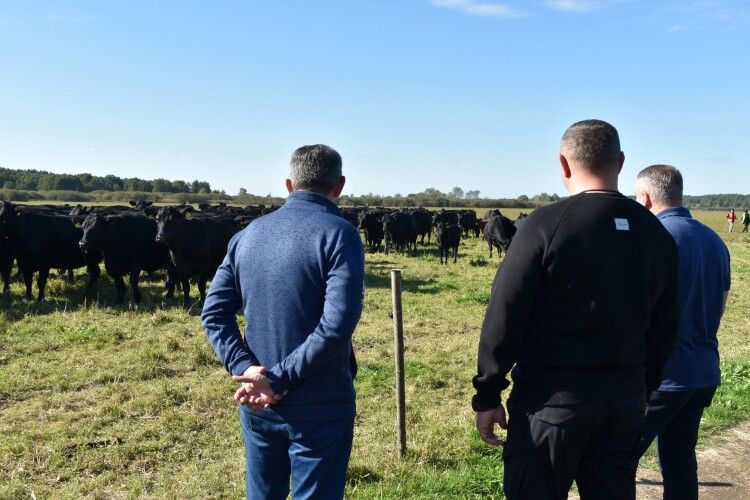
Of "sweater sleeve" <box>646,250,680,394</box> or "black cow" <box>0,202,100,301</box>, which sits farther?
"black cow" <box>0,202,100,301</box>

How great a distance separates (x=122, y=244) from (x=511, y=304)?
13.3 m

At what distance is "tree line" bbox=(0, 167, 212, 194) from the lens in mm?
88688

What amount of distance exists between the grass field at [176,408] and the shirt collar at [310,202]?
2.60m

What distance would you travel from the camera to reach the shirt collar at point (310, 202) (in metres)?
2.82

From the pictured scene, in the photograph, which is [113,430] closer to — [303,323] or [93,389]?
[93,389]

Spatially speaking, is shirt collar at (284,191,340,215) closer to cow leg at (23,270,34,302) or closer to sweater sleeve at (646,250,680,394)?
sweater sleeve at (646,250,680,394)

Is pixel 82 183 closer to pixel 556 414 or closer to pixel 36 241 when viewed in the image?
pixel 36 241

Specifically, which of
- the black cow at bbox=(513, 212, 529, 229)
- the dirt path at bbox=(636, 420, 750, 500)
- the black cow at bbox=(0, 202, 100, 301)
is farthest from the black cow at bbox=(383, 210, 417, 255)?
the dirt path at bbox=(636, 420, 750, 500)

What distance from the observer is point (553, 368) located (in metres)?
2.57

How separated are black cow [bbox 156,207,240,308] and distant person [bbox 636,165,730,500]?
37.7 feet

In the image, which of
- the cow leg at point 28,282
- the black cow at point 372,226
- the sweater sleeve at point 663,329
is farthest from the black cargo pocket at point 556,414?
the black cow at point 372,226

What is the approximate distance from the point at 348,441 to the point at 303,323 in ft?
1.89

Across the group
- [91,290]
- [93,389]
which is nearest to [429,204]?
[91,290]

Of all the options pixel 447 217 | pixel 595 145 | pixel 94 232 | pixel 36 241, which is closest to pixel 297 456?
pixel 595 145
